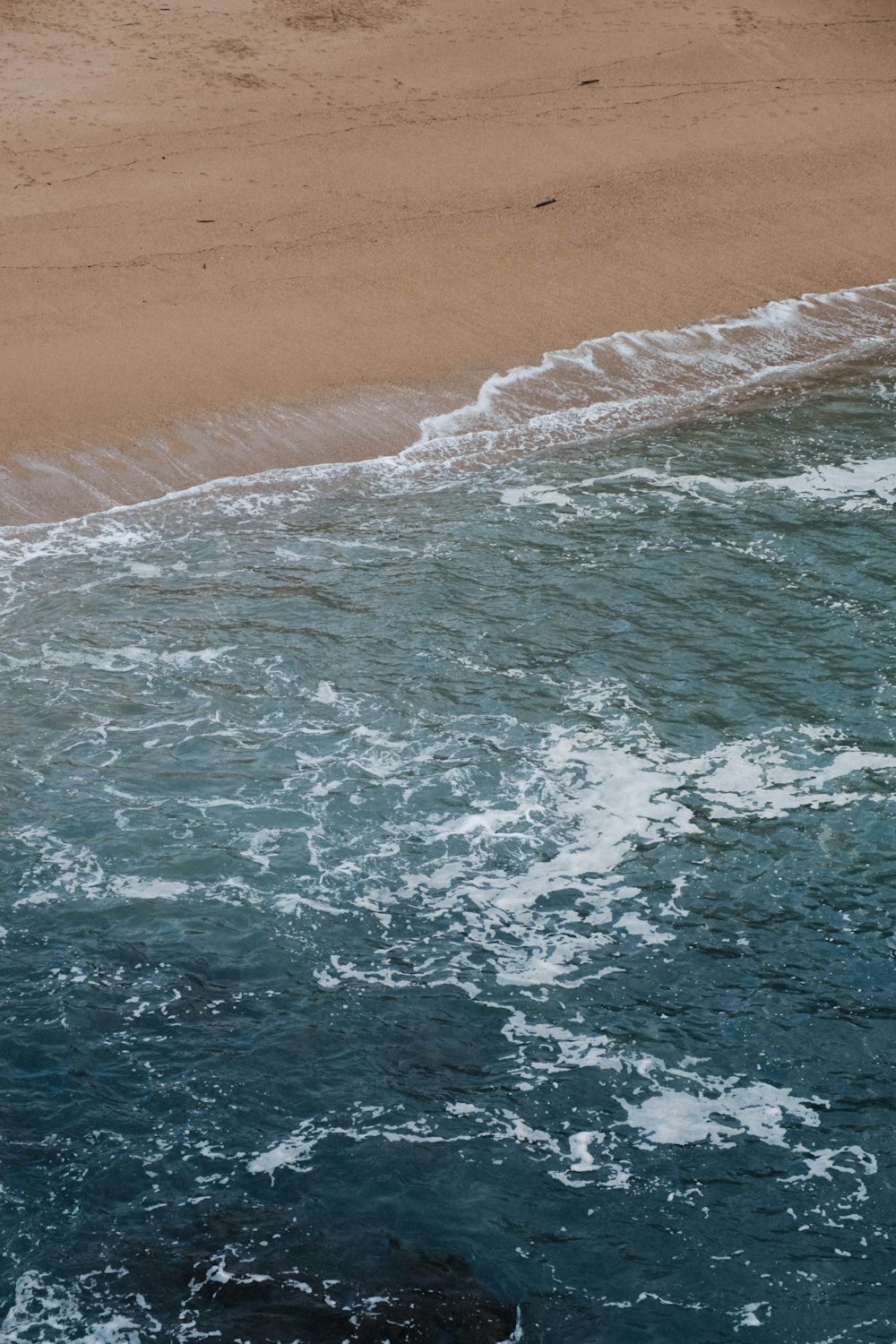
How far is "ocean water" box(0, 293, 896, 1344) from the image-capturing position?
4582 mm

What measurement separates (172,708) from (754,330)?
7.38m

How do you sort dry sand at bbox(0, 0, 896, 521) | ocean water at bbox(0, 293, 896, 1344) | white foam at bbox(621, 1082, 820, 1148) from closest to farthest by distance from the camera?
1. ocean water at bbox(0, 293, 896, 1344)
2. white foam at bbox(621, 1082, 820, 1148)
3. dry sand at bbox(0, 0, 896, 521)

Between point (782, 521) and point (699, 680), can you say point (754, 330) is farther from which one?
point (699, 680)

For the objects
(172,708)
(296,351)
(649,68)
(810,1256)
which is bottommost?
(810,1256)

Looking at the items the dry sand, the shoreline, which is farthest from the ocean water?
the dry sand

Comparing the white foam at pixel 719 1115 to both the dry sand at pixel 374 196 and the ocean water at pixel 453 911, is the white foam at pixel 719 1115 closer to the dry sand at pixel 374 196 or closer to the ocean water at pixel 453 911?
the ocean water at pixel 453 911

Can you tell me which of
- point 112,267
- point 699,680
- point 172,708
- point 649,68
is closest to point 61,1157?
point 172,708

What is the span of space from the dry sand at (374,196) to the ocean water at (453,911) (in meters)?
1.23

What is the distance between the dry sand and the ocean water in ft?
4.05

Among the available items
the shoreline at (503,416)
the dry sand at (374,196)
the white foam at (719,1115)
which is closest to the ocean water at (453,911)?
the white foam at (719,1115)

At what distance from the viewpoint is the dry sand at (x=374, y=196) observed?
10.8 meters

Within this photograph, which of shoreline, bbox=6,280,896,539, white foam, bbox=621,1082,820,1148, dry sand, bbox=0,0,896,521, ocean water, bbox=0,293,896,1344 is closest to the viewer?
ocean water, bbox=0,293,896,1344

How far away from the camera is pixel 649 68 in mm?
15336

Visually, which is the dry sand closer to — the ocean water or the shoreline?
the shoreline
